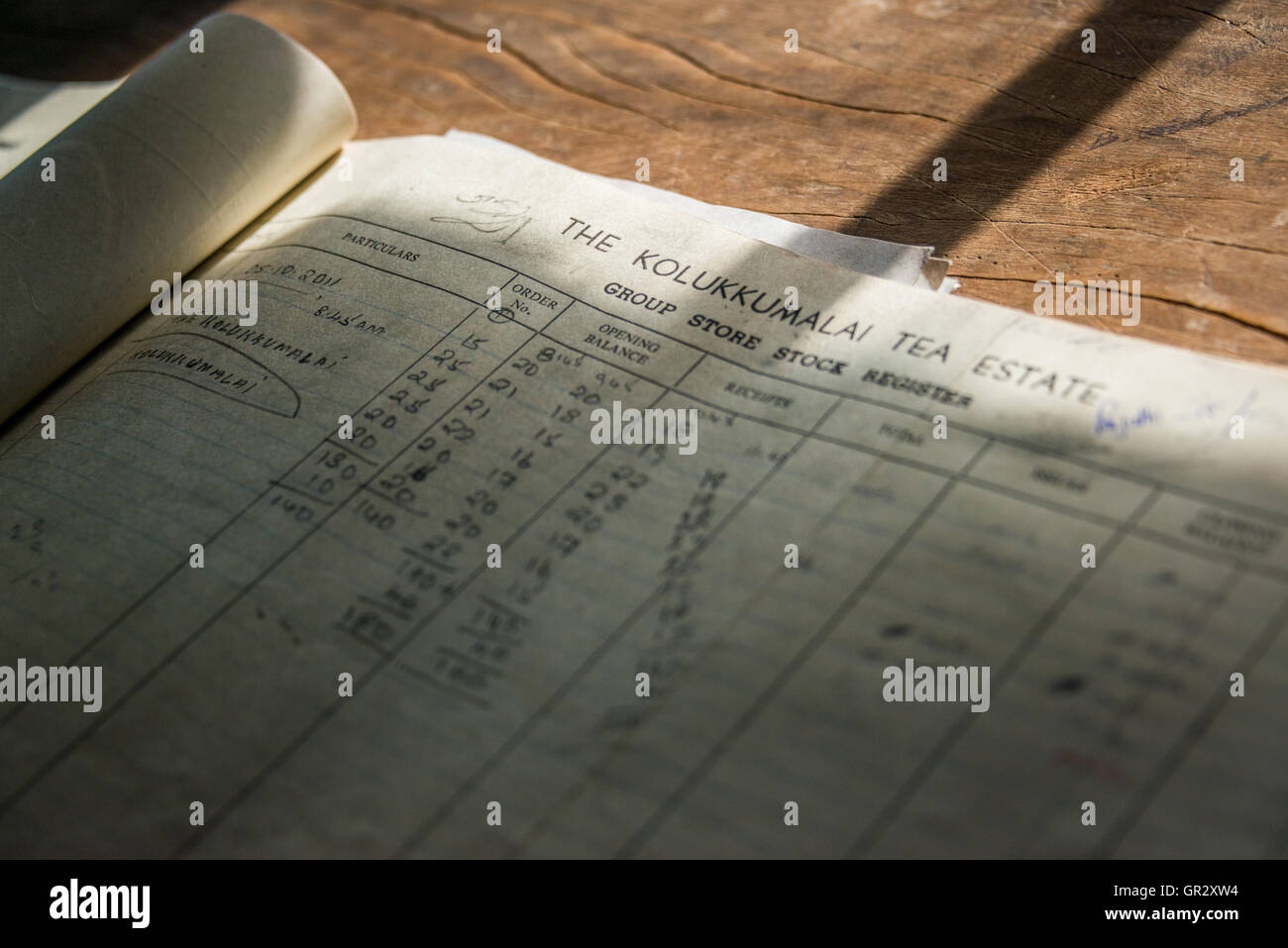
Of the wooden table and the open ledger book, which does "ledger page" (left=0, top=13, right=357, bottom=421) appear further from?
the wooden table

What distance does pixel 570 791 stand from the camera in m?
0.47

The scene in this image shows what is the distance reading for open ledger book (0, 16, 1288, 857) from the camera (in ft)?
1.49

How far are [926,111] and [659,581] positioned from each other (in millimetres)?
498

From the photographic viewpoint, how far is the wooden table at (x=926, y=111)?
0.67 meters

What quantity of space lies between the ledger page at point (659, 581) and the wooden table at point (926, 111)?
90 mm

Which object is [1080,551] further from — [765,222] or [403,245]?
[403,245]
